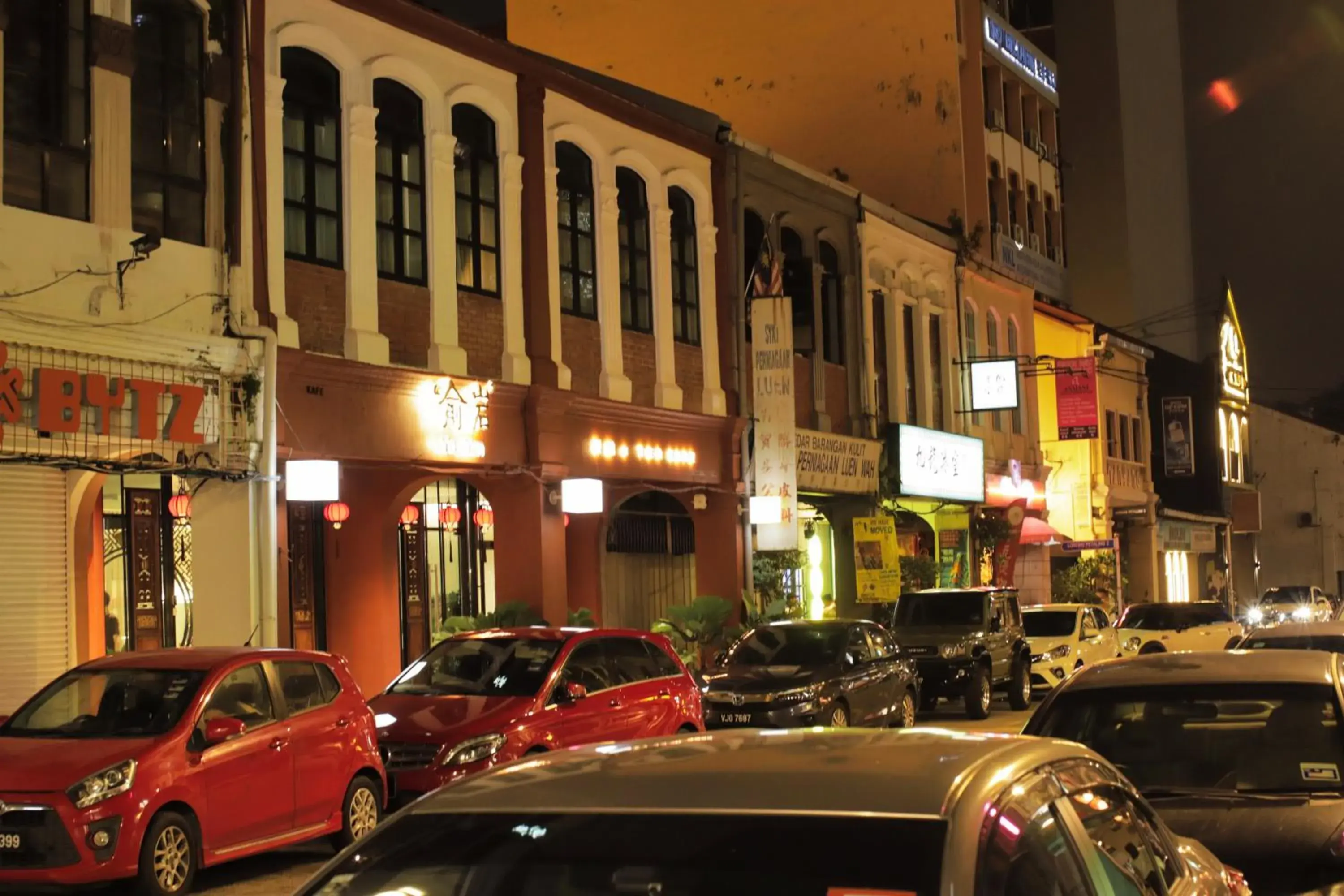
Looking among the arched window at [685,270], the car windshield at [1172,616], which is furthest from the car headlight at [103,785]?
the car windshield at [1172,616]

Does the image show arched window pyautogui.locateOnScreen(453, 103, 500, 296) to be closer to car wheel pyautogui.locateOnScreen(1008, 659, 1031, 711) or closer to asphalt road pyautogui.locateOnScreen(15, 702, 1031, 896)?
car wheel pyautogui.locateOnScreen(1008, 659, 1031, 711)

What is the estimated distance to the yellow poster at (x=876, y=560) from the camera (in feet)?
103

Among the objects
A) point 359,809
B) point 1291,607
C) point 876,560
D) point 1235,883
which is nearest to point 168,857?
point 359,809

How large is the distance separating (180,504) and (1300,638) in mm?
12368

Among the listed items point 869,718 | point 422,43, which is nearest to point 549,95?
point 422,43

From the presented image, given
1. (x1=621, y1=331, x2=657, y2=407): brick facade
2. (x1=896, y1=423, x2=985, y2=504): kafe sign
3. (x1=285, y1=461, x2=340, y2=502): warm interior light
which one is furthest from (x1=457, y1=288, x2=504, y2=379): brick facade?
(x1=896, y1=423, x2=985, y2=504): kafe sign

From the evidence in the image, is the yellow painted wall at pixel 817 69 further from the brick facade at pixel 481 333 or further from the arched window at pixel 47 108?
the arched window at pixel 47 108

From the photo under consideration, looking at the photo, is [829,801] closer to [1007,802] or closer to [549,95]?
[1007,802]

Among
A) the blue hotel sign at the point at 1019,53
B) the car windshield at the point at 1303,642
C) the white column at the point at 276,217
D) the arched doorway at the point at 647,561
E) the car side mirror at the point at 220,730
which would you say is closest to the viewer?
the car side mirror at the point at 220,730

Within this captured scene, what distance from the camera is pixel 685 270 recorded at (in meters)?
27.7

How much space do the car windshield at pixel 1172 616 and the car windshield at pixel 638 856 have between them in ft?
89.5

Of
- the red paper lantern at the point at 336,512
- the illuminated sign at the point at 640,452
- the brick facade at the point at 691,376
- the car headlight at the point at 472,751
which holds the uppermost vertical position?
the brick facade at the point at 691,376

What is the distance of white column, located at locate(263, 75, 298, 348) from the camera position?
1867 cm

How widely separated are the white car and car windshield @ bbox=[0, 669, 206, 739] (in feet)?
59.1
